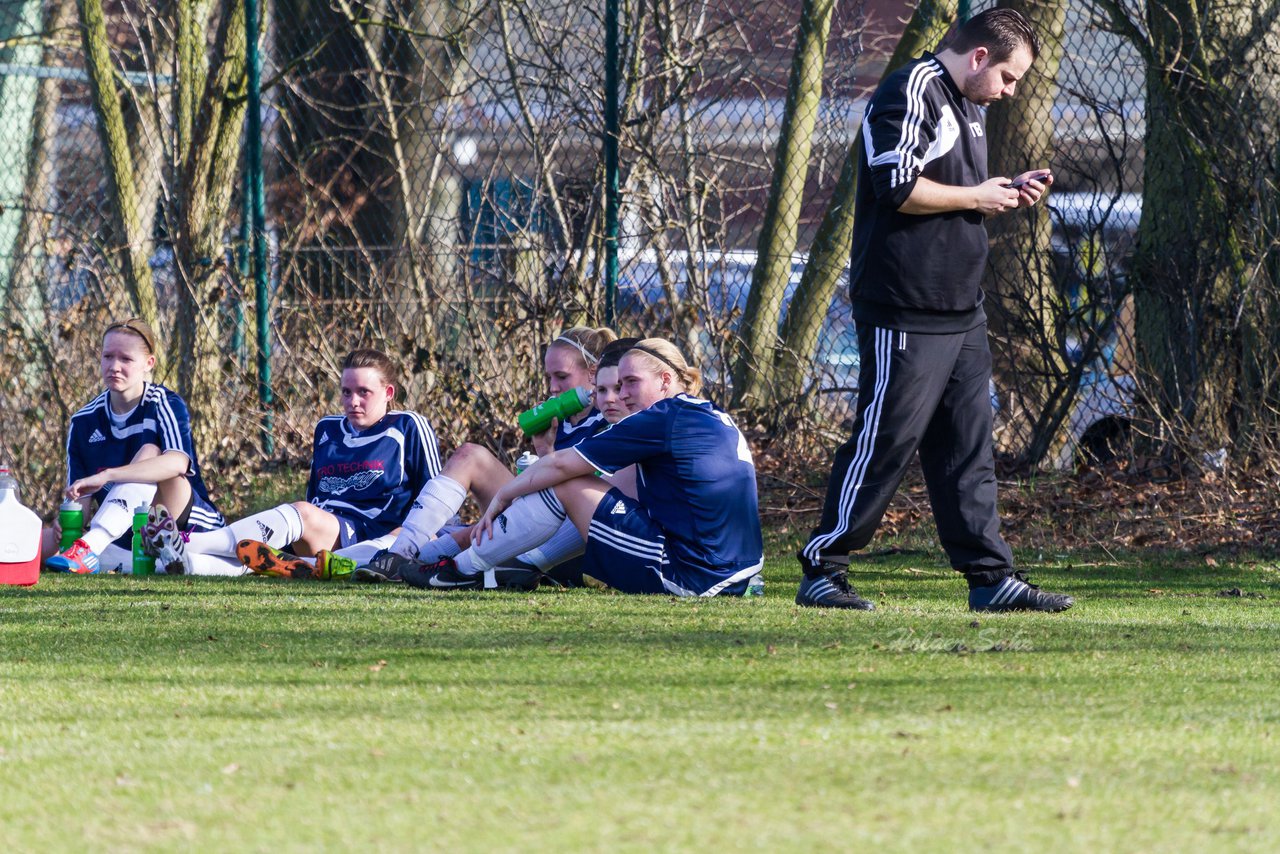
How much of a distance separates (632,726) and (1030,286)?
18.2 ft

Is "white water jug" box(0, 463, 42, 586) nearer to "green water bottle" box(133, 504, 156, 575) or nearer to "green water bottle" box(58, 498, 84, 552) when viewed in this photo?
"green water bottle" box(133, 504, 156, 575)

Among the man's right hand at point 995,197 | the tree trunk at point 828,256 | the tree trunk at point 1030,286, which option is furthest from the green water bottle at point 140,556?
the tree trunk at point 1030,286

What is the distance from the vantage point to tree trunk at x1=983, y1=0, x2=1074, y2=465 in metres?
8.53

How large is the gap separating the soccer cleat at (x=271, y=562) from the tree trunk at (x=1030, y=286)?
3.93 metres

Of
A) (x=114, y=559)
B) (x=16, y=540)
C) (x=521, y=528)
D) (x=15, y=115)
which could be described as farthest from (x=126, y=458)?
(x=15, y=115)

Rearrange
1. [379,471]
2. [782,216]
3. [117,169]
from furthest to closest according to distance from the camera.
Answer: [117,169] → [782,216] → [379,471]

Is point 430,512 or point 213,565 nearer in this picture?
point 430,512

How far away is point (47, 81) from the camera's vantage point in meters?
16.3

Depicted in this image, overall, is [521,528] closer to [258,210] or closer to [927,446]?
[927,446]

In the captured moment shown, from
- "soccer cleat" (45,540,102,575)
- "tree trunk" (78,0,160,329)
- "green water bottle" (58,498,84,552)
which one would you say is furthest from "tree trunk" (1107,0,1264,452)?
"tree trunk" (78,0,160,329)

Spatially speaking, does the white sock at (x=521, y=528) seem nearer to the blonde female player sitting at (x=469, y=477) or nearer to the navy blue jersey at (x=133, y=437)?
the blonde female player sitting at (x=469, y=477)

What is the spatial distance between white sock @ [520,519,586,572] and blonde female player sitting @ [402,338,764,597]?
0.04 meters

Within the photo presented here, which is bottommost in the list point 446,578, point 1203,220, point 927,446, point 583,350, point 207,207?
point 446,578

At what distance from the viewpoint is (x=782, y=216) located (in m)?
9.79
